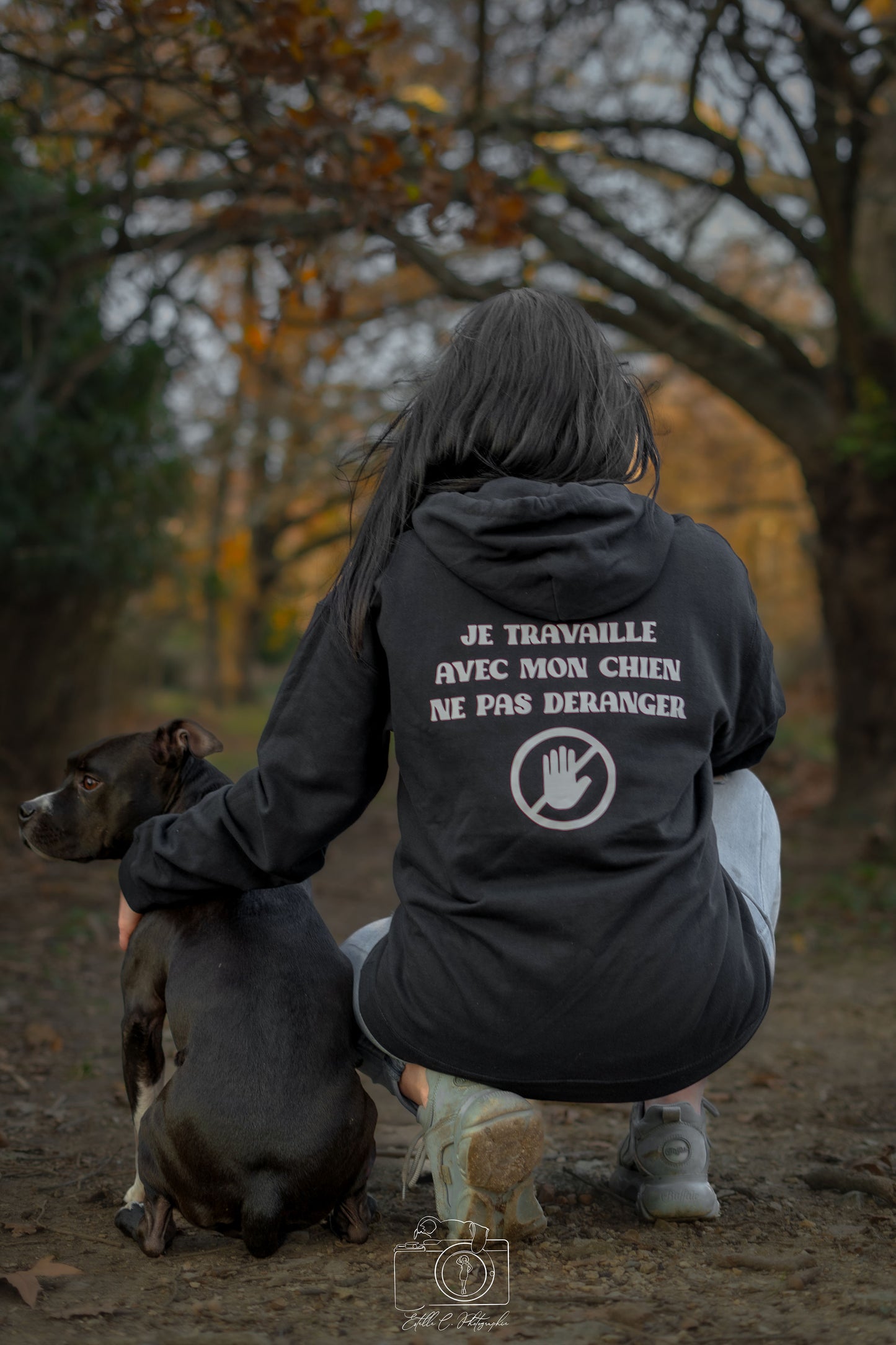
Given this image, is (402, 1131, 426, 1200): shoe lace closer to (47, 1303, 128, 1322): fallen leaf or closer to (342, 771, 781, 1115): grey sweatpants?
(342, 771, 781, 1115): grey sweatpants

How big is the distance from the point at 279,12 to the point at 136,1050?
4.01 m

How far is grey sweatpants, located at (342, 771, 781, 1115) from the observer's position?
2.80 meters

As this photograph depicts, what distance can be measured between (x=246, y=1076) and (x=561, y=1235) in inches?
32.1

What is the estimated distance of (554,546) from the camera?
2.40 meters

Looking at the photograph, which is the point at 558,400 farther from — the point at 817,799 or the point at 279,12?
the point at 817,799

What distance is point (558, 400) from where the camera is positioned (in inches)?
103

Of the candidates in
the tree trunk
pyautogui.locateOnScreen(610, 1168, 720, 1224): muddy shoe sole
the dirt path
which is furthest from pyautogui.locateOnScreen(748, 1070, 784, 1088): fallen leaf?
the tree trunk

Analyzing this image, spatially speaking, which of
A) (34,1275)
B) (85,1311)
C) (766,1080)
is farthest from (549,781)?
(766,1080)

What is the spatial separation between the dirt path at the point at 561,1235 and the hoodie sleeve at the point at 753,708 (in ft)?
3.54

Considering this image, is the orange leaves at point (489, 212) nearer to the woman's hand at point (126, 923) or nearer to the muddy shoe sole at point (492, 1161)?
the woman's hand at point (126, 923)

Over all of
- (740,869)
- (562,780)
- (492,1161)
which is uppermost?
(562,780)

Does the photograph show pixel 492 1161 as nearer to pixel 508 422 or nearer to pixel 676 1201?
pixel 676 1201

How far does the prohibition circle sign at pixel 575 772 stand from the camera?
239 cm

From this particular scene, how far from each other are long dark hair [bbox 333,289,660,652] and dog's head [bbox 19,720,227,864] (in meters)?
1.00
